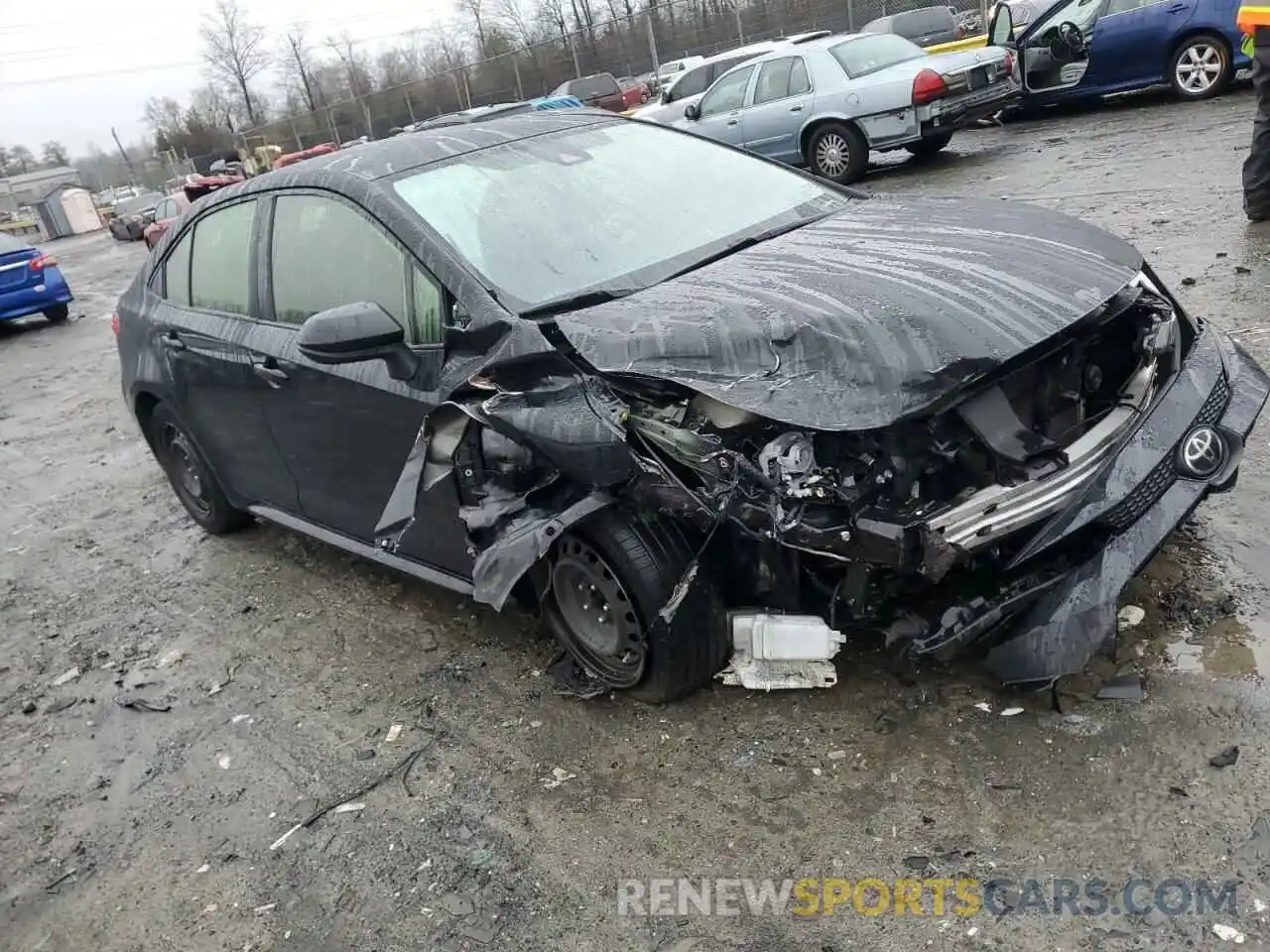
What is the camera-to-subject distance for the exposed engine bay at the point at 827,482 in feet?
8.38

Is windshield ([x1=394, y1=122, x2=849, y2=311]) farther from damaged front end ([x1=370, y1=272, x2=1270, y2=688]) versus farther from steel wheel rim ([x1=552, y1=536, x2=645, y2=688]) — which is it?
steel wheel rim ([x1=552, y1=536, x2=645, y2=688])

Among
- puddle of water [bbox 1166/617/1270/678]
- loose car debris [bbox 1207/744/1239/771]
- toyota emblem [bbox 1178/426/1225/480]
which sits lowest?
loose car debris [bbox 1207/744/1239/771]

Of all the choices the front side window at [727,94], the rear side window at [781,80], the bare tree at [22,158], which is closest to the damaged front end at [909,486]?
the rear side window at [781,80]

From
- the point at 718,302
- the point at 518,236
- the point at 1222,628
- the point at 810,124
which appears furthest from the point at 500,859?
the point at 810,124

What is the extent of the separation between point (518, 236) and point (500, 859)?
196cm

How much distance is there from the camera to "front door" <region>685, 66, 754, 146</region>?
12.3 m

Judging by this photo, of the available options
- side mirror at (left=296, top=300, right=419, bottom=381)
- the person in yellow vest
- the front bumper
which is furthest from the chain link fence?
side mirror at (left=296, top=300, right=419, bottom=381)

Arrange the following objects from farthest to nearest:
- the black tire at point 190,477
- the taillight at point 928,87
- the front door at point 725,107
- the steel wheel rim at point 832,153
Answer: the front door at point 725,107 < the steel wheel rim at point 832,153 < the taillight at point 928,87 < the black tire at point 190,477

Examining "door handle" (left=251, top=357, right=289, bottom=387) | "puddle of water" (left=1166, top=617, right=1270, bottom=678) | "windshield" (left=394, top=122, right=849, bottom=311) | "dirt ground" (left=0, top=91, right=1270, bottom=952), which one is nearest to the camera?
"dirt ground" (left=0, top=91, right=1270, bottom=952)

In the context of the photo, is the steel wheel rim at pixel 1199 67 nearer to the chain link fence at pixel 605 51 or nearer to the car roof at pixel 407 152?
the chain link fence at pixel 605 51

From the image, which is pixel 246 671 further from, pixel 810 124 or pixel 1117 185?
pixel 810 124

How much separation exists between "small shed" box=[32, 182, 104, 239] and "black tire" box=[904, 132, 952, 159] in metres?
45.8

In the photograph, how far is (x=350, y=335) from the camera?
3037 millimetres

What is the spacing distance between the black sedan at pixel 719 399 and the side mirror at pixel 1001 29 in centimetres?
1039
